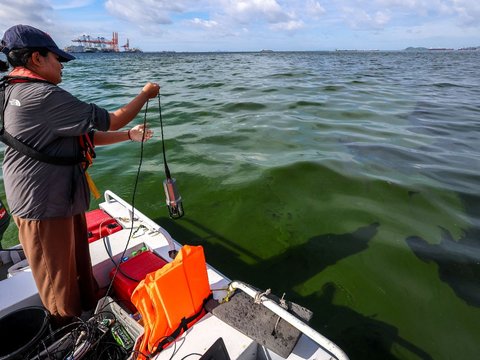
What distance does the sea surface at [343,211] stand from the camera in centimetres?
380

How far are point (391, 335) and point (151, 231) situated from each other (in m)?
3.15

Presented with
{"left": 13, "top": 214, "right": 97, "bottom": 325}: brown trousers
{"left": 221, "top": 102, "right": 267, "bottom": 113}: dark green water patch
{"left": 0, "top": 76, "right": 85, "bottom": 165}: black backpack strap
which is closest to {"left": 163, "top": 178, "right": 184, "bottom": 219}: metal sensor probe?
{"left": 13, "top": 214, "right": 97, "bottom": 325}: brown trousers

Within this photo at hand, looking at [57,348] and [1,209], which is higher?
[1,209]

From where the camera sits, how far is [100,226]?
411 cm

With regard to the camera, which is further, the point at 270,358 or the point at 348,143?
the point at 348,143

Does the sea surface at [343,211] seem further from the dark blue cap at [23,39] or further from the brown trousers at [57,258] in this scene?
the dark blue cap at [23,39]

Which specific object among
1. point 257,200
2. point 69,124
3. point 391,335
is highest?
point 69,124

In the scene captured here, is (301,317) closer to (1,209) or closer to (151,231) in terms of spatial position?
(151,231)

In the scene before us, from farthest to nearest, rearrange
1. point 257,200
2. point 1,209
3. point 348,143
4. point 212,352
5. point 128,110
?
point 348,143 < point 257,200 < point 1,209 < point 128,110 < point 212,352

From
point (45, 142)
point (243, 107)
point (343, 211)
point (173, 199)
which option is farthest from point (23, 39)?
point (243, 107)

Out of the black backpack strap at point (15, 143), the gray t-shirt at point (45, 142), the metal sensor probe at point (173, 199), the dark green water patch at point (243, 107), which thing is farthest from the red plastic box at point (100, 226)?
the dark green water patch at point (243, 107)

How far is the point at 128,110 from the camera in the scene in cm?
255

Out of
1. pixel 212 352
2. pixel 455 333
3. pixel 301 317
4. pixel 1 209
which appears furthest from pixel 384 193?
pixel 1 209

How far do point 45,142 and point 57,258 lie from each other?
0.96 meters
